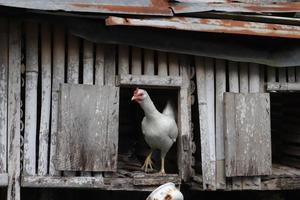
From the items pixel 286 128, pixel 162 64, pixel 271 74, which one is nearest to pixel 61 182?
pixel 162 64

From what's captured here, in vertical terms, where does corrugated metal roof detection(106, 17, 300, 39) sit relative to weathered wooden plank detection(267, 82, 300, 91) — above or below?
above

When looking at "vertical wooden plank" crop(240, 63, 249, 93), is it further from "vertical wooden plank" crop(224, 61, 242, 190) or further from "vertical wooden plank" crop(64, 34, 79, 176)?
"vertical wooden plank" crop(64, 34, 79, 176)

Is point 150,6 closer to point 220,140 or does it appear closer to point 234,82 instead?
point 234,82

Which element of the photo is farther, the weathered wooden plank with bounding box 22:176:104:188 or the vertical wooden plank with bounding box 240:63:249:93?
the vertical wooden plank with bounding box 240:63:249:93

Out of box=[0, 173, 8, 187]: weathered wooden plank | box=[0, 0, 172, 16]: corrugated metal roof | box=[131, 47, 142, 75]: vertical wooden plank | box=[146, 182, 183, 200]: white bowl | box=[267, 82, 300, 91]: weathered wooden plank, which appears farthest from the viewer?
box=[267, 82, 300, 91]: weathered wooden plank

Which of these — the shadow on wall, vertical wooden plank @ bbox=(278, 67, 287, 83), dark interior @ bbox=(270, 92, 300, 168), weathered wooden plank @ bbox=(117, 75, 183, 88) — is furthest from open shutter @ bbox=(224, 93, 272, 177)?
dark interior @ bbox=(270, 92, 300, 168)

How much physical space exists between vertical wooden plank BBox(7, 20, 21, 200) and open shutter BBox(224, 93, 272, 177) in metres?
2.52

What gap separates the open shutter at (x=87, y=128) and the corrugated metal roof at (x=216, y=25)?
0.92 metres

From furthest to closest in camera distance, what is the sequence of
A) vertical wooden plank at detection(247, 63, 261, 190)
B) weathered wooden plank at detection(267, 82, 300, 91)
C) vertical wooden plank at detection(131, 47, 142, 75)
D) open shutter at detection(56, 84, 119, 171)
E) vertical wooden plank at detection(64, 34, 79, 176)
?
weathered wooden plank at detection(267, 82, 300, 91), vertical wooden plank at detection(247, 63, 261, 190), vertical wooden plank at detection(131, 47, 142, 75), vertical wooden plank at detection(64, 34, 79, 176), open shutter at detection(56, 84, 119, 171)

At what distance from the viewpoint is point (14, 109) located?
586 cm

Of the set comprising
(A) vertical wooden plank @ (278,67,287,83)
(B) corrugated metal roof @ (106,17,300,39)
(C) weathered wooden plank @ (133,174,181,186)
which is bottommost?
(C) weathered wooden plank @ (133,174,181,186)

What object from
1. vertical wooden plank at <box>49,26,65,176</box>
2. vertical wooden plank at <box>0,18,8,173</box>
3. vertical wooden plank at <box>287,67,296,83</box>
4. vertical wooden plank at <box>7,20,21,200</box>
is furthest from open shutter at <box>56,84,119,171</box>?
vertical wooden plank at <box>287,67,296,83</box>

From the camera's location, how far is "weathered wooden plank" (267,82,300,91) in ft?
22.2

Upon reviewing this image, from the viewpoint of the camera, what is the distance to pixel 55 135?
593cm
